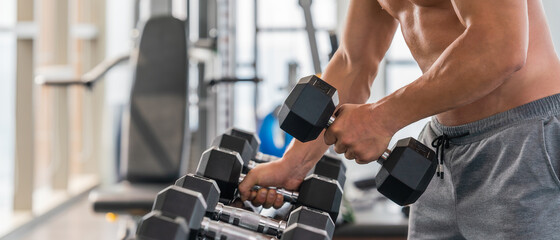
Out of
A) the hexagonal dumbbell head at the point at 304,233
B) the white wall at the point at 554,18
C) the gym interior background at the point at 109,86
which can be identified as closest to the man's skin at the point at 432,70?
the hexagonal dumbbell head at the point at 304,233

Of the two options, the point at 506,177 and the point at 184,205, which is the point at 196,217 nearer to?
the point at 184,205

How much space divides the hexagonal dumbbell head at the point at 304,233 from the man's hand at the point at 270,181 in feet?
1.27

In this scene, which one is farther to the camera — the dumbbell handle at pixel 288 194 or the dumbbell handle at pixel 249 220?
the dumbbell handle at pixel 288 194

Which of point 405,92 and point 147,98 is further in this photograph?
point 147,98

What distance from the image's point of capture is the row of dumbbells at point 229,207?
0.91 m

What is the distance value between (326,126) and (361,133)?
Answer: 0.21 feet

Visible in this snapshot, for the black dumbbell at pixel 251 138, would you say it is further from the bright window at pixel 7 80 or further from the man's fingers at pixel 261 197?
the bright window at pixel 7 80

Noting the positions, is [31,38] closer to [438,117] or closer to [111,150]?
[111,150]

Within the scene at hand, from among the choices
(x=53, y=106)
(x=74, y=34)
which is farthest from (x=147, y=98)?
(x=74, y=34)

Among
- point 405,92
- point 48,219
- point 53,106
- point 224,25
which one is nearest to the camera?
point 405,92

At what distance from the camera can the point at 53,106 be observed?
521 centimetres

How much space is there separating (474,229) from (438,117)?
26cm

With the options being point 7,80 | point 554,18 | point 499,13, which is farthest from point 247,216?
point 7,80

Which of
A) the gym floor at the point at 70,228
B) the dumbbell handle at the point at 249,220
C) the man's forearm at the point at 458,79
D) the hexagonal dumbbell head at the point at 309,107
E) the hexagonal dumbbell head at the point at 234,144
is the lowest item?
the gym floor at the point at 70,228
